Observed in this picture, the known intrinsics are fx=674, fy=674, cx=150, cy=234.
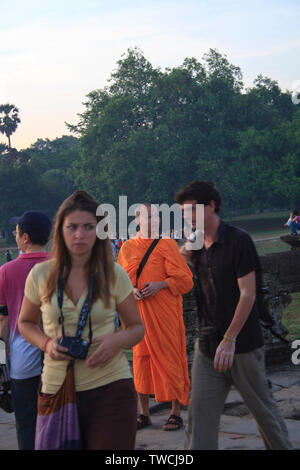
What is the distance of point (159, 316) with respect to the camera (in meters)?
5.47

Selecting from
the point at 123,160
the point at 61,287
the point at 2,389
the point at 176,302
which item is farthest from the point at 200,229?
the point at 123,160

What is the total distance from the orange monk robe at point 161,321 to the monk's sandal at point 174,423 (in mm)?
194

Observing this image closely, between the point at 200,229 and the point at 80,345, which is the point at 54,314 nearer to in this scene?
the point at 80,345

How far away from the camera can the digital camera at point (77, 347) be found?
2641 mm

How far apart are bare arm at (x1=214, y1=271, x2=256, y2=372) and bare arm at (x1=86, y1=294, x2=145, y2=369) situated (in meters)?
0.59

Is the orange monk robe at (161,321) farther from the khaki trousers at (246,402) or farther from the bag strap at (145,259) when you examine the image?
the khaki trousers at (246,402)

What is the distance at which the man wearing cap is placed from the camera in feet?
11.6

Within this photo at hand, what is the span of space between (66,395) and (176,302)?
297 centimetres

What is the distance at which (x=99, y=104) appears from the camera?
2163 inches

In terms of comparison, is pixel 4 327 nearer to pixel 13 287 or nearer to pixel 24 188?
pixel 13 287

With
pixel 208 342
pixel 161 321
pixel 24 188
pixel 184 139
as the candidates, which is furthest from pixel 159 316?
pixel 24 188

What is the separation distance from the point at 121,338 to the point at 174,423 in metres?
2.59

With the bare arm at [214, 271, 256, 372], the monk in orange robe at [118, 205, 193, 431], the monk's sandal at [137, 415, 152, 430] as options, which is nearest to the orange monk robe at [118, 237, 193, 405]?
the monk in orange robe at [118, 205, 193, 431]

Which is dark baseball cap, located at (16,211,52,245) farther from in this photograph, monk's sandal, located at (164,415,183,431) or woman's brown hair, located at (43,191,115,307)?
monk's sandal, located at (164,415,183,431)
